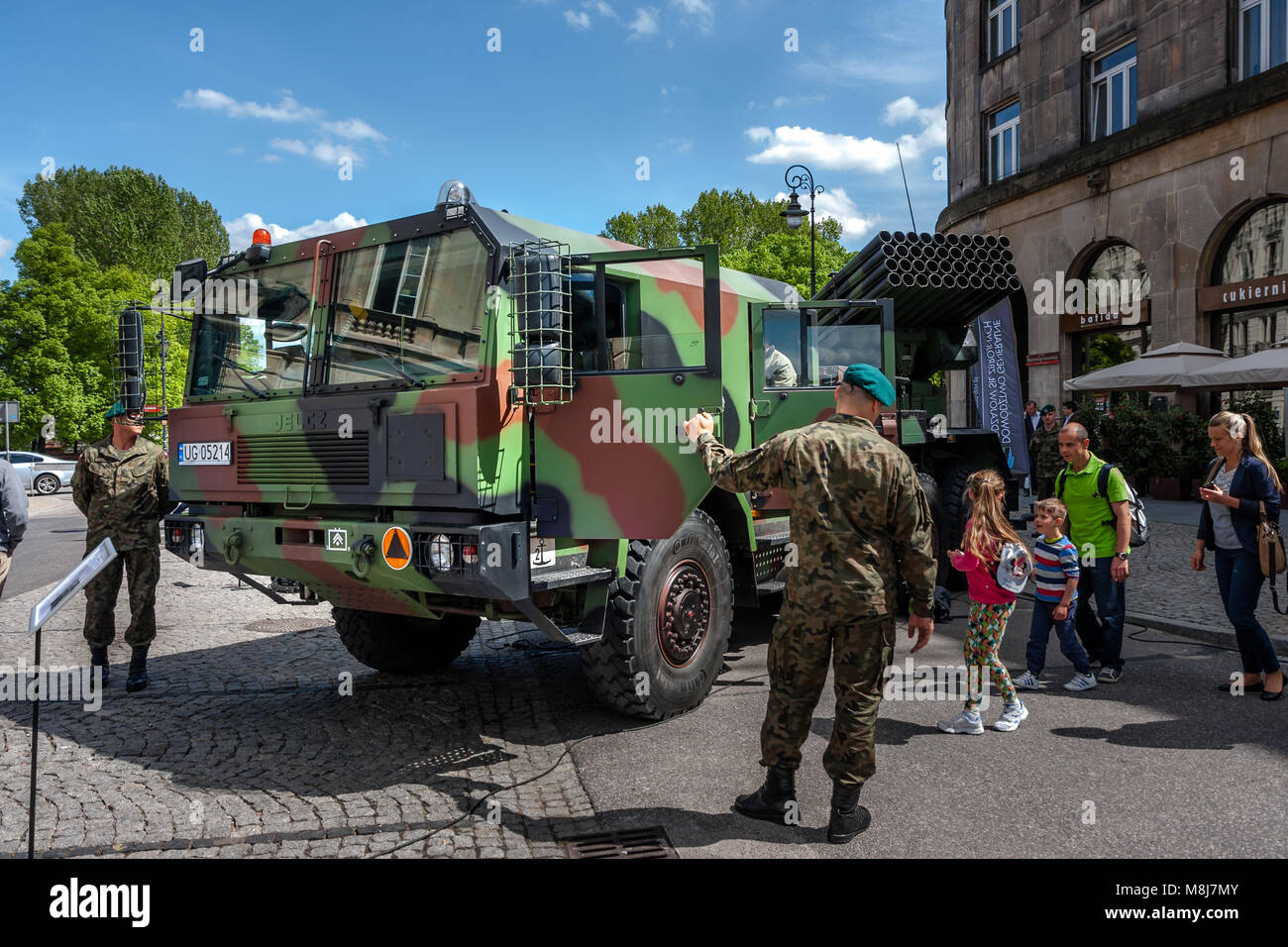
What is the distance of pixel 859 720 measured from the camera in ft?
12.7

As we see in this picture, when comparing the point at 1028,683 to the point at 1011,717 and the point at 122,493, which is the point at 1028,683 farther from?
the point at 122,493

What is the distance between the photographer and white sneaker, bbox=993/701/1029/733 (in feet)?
17.4

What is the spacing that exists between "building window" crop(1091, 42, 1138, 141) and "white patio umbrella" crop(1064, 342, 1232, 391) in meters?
6.39

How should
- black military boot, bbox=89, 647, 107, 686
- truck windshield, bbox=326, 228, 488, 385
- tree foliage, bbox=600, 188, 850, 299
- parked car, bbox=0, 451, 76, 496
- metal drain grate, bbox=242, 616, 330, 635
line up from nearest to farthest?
1. truck windshield, bbox=326, 228, 488, 385
2. black military boot, bbox=89, 647, 107, 686
3. metal drain grate, bbox=242, 616, 330, 635
4. parked car, bbox=0, 451, 76, 496
5. tree foliage, bbox=600, 188, 850, 299


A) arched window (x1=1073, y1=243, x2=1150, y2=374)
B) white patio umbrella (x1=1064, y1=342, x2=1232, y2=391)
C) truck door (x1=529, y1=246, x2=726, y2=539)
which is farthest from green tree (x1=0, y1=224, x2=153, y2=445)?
truck door (x1=529, y1=246, x2=726, y2=539)

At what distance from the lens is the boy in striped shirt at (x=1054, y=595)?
5824 millimetres

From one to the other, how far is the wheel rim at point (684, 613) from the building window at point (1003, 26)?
21.5m

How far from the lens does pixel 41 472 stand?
109 feet

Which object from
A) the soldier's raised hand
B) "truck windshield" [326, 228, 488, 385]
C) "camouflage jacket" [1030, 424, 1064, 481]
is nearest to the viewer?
the soldier's raised hand

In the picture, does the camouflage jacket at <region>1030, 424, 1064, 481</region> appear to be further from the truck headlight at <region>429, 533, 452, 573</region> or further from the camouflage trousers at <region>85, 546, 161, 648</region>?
the camouflage trousers at <region>85, 546, 161, 648</region>
